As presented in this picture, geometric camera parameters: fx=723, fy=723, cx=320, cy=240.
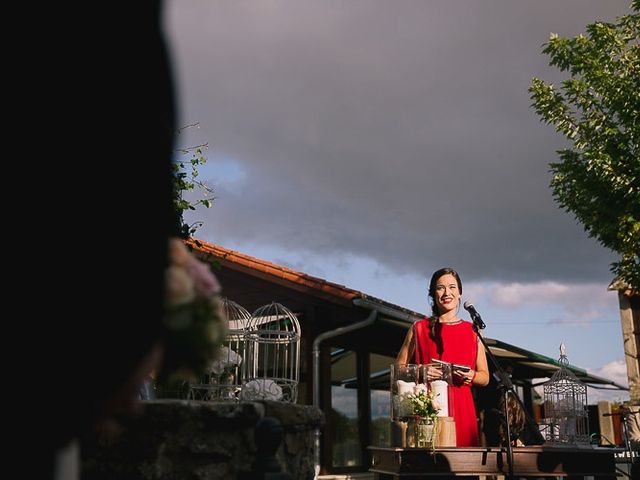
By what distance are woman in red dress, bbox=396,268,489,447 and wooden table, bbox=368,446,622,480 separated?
0.72 m

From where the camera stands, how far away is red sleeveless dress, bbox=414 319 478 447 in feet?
16.9

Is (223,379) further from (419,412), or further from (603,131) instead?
(603,131)

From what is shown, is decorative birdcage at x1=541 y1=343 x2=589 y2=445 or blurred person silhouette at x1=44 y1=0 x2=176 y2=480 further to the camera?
decorative birdcage at x1=541 y1=343 x2=589 y2=445

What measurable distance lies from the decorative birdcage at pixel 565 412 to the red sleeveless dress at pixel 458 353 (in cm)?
56

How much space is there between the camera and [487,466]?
431cm

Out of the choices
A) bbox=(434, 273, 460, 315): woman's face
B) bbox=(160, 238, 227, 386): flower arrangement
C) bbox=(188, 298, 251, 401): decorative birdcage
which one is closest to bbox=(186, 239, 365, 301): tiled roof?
bbox=(188, 298, 251, 401): decorative birdcage

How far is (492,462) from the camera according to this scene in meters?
4.32

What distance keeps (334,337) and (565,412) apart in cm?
568

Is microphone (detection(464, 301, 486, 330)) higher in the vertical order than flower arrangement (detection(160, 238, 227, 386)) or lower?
higher

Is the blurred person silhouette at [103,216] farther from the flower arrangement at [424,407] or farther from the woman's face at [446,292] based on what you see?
the woman's face at [446,292]

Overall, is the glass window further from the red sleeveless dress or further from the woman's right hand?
the woman's right hand

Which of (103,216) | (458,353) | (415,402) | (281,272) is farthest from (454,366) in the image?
(281,272)

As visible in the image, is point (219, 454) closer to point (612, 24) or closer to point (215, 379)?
point (215, 379)

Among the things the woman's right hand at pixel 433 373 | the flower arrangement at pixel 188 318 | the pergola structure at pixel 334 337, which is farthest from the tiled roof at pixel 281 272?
the flower arrangement at pixel 188 318
